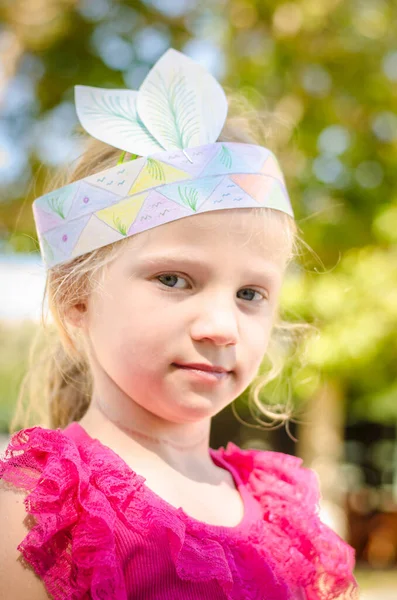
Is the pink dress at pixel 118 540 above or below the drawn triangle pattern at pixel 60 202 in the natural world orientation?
below

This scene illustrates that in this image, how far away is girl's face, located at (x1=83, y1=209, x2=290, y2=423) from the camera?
4.33ft

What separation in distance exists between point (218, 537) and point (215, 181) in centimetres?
70

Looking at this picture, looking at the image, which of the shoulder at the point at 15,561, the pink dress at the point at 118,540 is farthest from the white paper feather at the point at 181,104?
the shoulder at the point at 15,561

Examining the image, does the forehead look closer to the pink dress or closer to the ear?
the ear

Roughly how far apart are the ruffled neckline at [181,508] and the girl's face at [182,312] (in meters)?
0.12

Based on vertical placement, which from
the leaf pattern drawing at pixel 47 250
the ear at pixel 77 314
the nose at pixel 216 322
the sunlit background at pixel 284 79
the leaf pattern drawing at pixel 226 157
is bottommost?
the sunlit background at pixel 284 79

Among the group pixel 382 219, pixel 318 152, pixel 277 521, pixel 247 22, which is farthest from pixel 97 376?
pixel 247 22

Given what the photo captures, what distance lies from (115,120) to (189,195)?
Result: 0.29m

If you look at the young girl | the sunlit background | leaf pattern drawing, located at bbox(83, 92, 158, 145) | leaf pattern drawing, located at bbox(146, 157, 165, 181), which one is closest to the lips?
the young girl

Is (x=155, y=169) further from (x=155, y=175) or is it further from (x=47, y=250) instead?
(x=47, y=250)

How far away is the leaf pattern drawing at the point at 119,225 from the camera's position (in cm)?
138

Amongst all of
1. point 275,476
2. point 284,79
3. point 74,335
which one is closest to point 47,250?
point 74,335

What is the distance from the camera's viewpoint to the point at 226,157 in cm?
146

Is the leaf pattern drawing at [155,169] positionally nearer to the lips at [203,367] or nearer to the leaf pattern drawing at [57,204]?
the leaf pattern drawing at [57,204]
